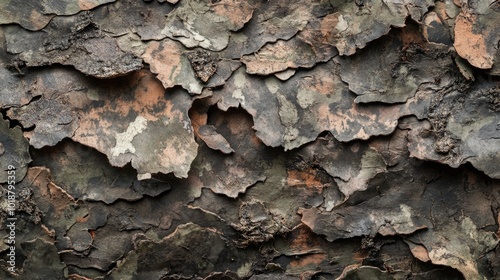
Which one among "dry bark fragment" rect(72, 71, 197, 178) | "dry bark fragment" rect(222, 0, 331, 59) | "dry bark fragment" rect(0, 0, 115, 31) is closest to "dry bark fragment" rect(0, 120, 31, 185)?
"dry bark fragment" rect(72, 71, 197, 178)

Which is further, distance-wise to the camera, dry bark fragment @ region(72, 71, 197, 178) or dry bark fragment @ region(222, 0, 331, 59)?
dry bark fragment @ region(222, 0, 331, 59)

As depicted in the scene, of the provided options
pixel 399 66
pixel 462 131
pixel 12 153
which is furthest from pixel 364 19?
pixel 12 153

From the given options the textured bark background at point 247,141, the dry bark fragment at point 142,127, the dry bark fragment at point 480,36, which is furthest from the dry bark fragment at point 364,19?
the dry bark fragment at point 142,127

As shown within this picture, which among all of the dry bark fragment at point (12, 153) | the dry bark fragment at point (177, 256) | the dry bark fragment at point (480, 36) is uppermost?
the dry bark fragment at point (480, 36)

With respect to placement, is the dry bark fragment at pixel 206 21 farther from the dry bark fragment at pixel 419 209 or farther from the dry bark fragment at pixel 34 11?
the dry bark fragment at pixel 419 209

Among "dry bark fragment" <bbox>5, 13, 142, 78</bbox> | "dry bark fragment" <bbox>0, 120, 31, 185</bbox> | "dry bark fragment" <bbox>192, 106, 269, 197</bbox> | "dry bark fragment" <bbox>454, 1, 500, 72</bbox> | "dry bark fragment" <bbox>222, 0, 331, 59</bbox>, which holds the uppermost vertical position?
"dry bark fragment" <bbox>5, 13, 142, 78</bbox>

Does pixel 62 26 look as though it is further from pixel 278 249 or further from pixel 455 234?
pixel 455 234

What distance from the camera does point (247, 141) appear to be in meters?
1.66

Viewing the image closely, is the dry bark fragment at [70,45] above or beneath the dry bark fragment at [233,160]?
above

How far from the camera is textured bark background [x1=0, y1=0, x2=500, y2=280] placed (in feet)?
5.17

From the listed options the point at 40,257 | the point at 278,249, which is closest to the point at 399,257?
the point at 278,249

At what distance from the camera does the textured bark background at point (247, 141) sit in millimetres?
1577

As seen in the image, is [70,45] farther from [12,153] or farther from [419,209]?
[419,209]

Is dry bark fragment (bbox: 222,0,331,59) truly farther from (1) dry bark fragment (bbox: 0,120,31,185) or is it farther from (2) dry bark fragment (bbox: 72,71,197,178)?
(1) dry bark fragment (bbox: 0,120,31,185)
